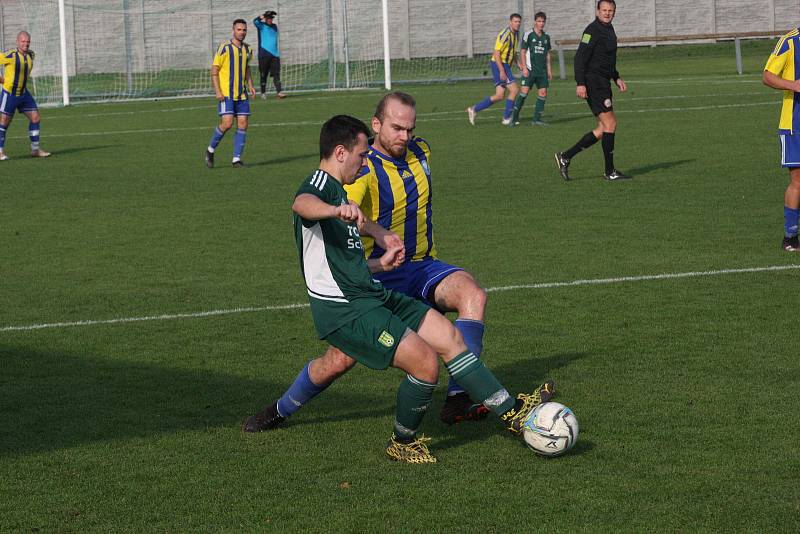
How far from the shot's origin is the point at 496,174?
1652 cm

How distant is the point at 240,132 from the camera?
18422 mm

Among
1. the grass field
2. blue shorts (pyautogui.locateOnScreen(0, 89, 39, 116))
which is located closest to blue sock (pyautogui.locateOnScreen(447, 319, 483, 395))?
the grass field

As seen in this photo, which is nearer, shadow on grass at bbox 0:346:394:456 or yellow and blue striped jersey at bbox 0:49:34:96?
shadow on grass at bbox 0:346:394:456

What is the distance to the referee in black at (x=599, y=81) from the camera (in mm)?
15742

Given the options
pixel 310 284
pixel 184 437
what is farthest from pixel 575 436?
pixel 184 437

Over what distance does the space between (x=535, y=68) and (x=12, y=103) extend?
9.31 m

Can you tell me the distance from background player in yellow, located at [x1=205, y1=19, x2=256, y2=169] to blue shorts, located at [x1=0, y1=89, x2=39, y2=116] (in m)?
3.78

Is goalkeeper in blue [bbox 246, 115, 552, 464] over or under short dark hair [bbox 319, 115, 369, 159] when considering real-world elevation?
under

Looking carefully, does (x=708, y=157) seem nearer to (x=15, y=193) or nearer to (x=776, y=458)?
(x=15, y=193)

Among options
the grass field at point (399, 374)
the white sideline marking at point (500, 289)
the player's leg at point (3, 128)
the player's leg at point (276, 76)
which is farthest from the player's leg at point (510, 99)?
the white sideline marking at point (500, 289)

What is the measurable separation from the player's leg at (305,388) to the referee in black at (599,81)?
9.91 m

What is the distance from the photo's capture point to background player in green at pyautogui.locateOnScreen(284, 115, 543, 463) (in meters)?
5.57

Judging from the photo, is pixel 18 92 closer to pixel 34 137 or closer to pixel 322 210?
pixel 34 137

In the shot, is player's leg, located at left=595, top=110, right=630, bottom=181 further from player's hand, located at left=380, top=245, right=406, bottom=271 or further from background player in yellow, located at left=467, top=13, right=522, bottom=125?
player's hand, located at left=380, top=245, right=406, bottom=271
